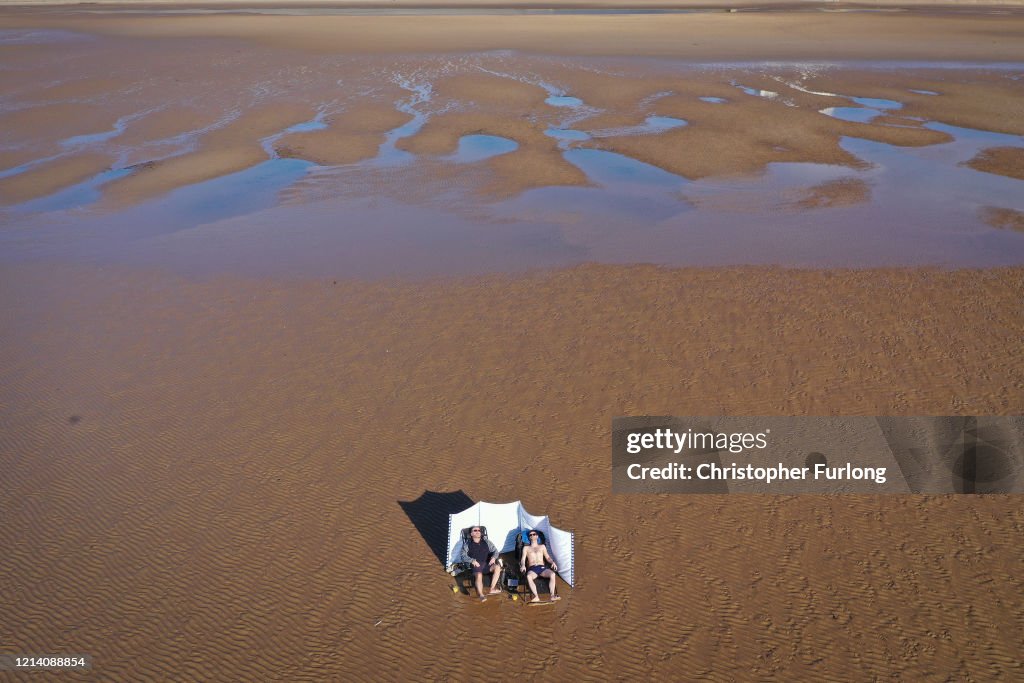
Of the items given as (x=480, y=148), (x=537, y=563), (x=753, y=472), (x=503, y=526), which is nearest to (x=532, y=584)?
(x=537, y=563)

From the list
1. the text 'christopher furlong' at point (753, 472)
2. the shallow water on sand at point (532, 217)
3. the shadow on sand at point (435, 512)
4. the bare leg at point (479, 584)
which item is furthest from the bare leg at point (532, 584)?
the shallow water on sand at point (532, 217)

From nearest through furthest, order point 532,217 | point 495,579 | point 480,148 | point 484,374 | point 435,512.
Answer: point 495,579 < point 435,512 < point 484,374 < point 532,217 < point 480,148

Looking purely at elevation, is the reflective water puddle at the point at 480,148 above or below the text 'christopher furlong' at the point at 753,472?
above

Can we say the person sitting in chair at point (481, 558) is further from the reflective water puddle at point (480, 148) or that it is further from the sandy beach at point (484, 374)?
the reflective water puddle at point (480, 148)

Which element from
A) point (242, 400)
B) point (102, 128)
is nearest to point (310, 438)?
point (242, 400)

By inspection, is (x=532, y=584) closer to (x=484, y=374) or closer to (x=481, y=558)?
(x=481, y=558)

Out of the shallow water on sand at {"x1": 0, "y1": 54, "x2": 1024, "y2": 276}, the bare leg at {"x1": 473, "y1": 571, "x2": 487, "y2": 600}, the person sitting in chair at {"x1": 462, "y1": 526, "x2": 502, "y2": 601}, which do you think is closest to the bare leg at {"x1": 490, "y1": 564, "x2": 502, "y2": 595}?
the person sitting in chair at {"x1": 462, "y1": 526, "x2": 502, "y2": 601}
